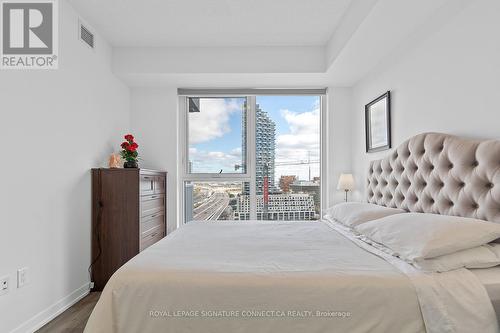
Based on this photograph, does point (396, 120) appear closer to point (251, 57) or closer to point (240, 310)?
point (251, 57)

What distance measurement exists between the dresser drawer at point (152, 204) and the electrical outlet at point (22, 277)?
1105 mm

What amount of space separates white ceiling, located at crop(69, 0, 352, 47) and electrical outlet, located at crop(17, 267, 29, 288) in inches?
86.5

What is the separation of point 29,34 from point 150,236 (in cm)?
209

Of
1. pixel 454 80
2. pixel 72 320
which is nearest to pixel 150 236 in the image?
pixel 72 320

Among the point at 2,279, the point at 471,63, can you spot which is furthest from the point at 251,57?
the point at 2,279

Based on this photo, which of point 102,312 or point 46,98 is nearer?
point 102,312

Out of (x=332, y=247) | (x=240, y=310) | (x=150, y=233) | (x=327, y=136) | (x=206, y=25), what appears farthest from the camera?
(x=327, y=136)

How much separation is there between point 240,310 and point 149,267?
47 centimetres

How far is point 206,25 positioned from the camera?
3029 millimetres

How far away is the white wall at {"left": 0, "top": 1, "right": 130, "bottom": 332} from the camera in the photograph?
6.50 feet

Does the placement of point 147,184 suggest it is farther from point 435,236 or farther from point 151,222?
point 435,236

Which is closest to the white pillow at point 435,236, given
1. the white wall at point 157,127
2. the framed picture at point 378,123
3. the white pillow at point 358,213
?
the white pillow at point 358,213

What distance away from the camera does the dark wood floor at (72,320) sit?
7.11 feet

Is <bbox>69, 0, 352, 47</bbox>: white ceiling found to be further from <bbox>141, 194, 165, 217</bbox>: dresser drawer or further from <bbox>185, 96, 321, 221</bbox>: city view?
<bbox>141, 194, 165, 217</bbox>: dresser drawer
